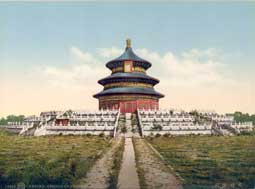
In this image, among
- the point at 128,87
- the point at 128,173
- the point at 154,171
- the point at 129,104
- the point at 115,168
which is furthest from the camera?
the point at 128,87

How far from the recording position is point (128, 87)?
71.3 feet

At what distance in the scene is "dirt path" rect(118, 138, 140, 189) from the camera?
7.99 metres

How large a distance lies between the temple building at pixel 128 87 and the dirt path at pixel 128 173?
32.4 ft

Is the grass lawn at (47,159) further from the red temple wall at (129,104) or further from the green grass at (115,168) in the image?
the red temple wall at (129,104)

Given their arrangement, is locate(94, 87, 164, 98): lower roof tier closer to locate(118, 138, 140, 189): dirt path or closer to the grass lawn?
the grass lawn

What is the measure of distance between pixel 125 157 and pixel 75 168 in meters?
1.74

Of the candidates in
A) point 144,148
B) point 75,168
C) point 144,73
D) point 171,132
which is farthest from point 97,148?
point 144,73

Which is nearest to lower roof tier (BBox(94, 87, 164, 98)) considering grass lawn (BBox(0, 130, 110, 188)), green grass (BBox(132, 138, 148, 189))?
grass lawn (BBox(0, 130, 110, 188))

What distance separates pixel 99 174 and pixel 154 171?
4.73 ft

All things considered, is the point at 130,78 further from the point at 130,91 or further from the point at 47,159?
the point at 47,159

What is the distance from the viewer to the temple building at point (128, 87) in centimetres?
2112

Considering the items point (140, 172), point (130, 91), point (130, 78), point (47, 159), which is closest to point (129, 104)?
point (130, 91)

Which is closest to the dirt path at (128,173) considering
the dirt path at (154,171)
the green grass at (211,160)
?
the dirt path at (154,171)

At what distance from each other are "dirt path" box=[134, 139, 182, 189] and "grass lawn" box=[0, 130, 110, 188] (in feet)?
4.70
